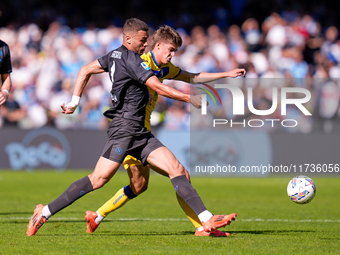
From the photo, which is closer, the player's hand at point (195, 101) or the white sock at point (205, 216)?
the player's hand at point (195, 101)

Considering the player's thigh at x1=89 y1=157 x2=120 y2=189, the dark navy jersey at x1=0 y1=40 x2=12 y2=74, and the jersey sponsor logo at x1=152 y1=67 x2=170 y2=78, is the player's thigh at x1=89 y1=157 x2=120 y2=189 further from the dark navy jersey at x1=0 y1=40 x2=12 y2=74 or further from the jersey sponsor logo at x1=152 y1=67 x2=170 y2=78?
the dark navy jersey at x1=0 y1=40 x2=12 y2=74

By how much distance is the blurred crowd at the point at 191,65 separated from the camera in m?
14.8

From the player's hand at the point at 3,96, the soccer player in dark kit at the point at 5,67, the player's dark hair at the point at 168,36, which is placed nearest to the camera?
the player's dark hair at the point at 168,36

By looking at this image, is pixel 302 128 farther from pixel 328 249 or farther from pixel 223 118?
pixel 328 249

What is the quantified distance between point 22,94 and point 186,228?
11.6 meters

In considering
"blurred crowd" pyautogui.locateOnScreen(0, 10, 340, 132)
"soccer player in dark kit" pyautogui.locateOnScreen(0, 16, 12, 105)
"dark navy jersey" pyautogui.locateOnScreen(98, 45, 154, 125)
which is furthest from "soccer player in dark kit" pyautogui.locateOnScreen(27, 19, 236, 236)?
"blurred crowd" pyautogui.locateOnScreen(0, 10, 340, 132)

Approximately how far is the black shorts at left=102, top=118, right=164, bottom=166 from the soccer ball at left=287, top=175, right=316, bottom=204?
197 cm

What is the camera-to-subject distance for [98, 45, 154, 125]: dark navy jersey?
18.8ft

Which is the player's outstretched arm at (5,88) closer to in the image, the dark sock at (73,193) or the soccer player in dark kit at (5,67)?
the soccer player in dark kit at (5,67)

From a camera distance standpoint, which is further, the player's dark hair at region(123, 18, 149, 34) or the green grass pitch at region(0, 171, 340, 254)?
the player's dark hair at region(123, 18, 149, 34)

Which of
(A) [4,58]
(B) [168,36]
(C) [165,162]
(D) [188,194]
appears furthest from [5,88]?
(D) [188,194]

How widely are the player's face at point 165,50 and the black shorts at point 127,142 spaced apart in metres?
0.82

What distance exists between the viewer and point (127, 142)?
580cm

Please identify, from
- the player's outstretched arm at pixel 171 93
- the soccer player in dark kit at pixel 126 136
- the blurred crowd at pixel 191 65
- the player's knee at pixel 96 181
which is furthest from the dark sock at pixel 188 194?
the blurred crowd at pixel 191 65
